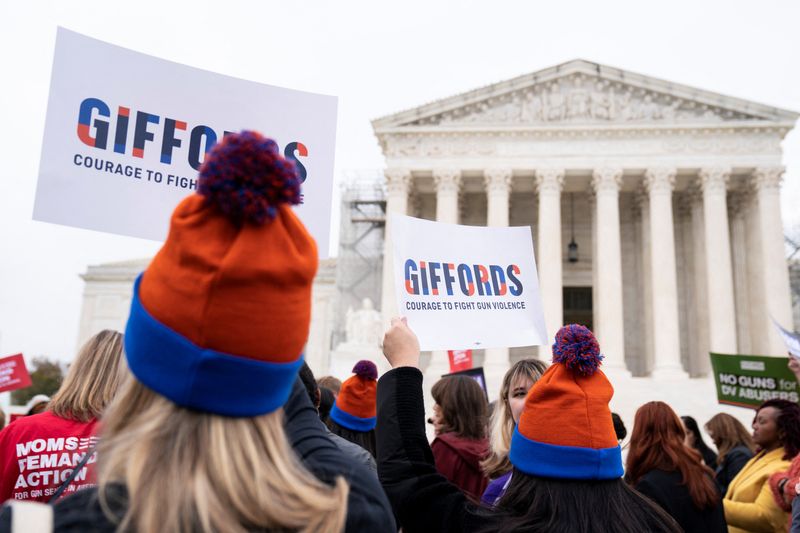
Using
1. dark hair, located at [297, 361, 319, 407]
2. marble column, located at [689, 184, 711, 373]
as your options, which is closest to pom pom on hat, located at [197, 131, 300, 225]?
dark hair, located at [297, 361, 319, 407]

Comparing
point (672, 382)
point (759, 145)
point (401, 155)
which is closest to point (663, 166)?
point (759, 145)

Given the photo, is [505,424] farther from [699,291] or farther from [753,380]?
[699,291]

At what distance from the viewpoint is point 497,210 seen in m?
30.7

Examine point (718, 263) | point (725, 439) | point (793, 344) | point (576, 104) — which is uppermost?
point (576, 104)

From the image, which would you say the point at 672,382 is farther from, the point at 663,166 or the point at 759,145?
the point at 759,145

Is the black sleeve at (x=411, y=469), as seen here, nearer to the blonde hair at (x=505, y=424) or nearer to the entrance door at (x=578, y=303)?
the blonde hair at (x=505, y=424)

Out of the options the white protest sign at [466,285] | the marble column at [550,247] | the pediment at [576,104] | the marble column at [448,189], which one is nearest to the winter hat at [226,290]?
the white protest sign at [466,285]

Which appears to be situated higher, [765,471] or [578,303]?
[578,303]

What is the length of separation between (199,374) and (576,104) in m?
32.4

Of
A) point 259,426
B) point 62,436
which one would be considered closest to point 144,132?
point 62,436

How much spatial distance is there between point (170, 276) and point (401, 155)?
3070 centimetres

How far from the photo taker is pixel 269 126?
5.36 meters

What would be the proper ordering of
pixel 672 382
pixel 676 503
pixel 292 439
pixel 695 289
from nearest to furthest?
pixel 292 439, pixel 676 503, pixel 672 382, pixel 695 289

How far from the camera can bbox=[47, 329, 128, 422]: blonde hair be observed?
12.0ft
